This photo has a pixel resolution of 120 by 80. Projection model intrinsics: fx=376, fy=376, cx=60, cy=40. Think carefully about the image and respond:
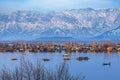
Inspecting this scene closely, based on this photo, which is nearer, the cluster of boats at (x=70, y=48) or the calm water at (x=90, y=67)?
the calm water at (x=90, y=67)

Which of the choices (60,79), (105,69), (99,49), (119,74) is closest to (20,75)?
(60,79)

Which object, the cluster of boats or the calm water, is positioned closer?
the calm water

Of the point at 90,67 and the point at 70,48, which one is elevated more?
the point at 90,67

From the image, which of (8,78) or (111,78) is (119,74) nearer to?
(111,78)

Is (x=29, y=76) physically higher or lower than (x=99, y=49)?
higher

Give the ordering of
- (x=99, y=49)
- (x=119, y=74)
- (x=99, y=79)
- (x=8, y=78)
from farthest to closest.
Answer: (x=99, y=49)
(x=119, y=74)
(x=99, y=79)
(x=8, y=78)

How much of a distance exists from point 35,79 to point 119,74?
3009 cm

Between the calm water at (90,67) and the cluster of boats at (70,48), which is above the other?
the calm water at (90,67)

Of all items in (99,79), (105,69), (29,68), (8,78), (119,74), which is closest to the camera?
(8,78)

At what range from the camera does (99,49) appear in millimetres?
97000

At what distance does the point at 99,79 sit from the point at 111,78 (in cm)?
188

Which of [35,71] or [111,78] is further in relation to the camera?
[111,78]

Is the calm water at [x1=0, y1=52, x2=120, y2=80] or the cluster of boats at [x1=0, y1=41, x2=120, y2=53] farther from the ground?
the calm water at [x1=0, y1=52, x2=120, y2=80]

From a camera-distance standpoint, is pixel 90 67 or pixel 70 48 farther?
pixel 70 48
